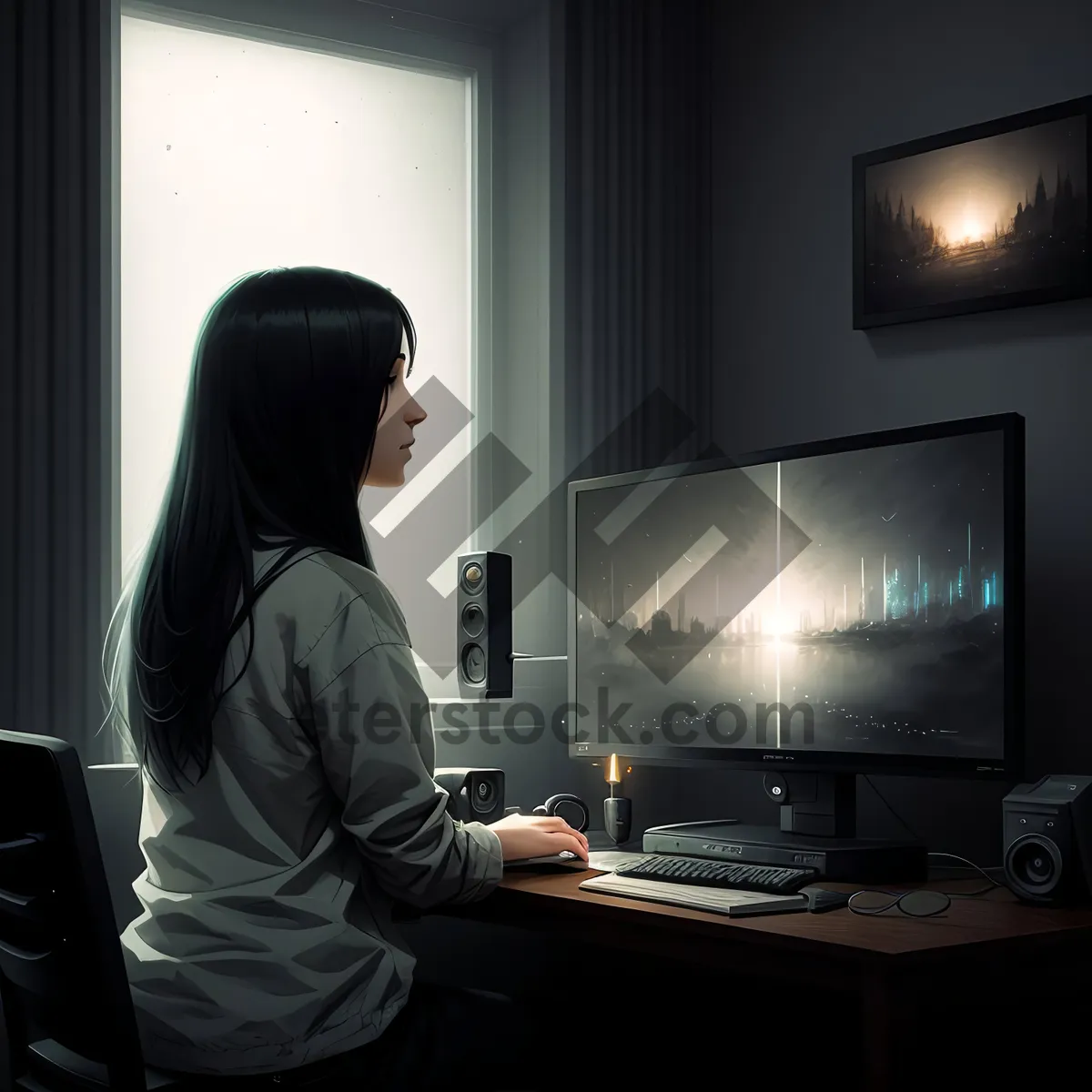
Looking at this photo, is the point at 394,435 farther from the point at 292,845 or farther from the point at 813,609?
the point at 813,609

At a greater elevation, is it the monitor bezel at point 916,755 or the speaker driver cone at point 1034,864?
the monitor bezel at point 916,755

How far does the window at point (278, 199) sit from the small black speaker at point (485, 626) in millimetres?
354

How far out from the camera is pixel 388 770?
4.46ft

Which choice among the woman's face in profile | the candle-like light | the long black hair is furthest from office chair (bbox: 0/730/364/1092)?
the candle-like light

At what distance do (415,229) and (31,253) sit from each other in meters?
0.88

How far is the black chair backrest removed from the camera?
48.1 inches

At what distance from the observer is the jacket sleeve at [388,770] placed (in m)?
1.34

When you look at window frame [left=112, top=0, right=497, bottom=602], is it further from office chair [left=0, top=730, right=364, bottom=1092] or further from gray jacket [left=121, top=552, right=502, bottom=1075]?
office chair [left=0, top=730, right=364, bottom=1092]

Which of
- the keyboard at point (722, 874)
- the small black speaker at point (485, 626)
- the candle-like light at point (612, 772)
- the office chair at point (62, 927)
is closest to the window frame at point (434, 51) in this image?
the small black speaker at point (485, 626)

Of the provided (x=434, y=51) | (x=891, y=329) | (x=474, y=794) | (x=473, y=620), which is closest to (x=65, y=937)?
(x=474, y=794)

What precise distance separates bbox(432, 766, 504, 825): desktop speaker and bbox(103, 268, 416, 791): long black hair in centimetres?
59

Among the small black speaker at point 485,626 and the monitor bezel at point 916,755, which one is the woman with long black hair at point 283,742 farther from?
the small black speaker at point 485,626

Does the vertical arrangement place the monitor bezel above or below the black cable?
above

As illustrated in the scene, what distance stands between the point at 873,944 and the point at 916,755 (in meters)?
0.52
